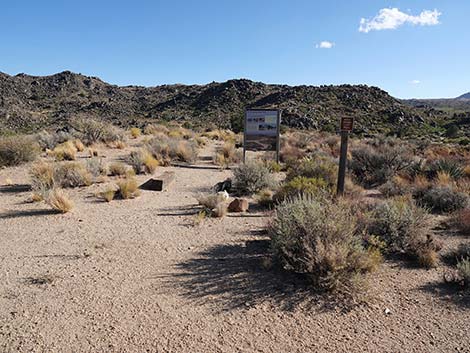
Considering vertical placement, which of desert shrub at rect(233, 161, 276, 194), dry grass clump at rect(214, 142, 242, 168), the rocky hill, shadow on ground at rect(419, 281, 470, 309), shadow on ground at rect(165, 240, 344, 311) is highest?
the rocky hill

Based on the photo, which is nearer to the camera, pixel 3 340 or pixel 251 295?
pixel 3 340

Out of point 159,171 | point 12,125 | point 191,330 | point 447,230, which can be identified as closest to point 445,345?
point 191,330

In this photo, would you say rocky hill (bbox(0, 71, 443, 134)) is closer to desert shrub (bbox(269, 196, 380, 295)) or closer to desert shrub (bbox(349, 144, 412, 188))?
desert shrub (bbox(349, 144, 412, 188))

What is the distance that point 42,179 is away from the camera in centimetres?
1020

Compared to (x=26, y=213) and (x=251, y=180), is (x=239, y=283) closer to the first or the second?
(x=26, y=213)

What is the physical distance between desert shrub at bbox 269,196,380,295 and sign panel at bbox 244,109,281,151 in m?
9.87

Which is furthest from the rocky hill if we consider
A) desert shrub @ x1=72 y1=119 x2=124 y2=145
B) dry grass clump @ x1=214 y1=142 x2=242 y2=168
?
dry grass clump @ x1=214 y1=142 x2=242 y2=168

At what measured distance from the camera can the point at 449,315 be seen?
14.8 ft

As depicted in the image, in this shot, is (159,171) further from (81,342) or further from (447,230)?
(81,342)

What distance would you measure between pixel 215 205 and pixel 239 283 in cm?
356

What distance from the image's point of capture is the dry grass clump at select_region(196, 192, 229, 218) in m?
8.29

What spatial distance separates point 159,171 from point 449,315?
11.3m

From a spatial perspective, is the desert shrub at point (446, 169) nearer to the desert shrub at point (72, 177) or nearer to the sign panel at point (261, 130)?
the sign panel at point (261, 130)

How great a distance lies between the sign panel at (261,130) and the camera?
15781mm
